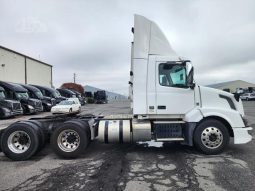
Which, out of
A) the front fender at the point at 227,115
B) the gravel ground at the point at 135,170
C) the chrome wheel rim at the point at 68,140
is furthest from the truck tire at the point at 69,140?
the front fender at the point at 227,115

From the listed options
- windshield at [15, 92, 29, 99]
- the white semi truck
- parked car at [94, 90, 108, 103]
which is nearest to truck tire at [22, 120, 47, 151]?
the white semi truck

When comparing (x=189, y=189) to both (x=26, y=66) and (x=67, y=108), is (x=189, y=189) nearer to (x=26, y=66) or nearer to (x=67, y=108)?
(x=67, y=108)

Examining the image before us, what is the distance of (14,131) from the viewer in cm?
690

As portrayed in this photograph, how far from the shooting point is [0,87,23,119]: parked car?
698 inches

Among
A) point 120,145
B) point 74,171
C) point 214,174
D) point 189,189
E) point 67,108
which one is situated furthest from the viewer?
point 67,108

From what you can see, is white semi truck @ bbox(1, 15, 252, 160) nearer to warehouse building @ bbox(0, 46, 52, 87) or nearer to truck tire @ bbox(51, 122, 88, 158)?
truck tire @ bbox(51, 122, 88, 158)

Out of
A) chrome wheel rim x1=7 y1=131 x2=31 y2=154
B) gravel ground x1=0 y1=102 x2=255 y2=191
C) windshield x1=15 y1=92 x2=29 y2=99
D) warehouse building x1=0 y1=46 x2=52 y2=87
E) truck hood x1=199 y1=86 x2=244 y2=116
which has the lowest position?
gravel ground x1=0 y1=102 x2=255 y2=191

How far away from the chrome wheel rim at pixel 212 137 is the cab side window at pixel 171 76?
1.41 meters

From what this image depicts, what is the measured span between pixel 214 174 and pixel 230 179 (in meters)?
0.39

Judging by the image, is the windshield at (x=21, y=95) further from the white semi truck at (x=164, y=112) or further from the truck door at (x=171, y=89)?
the truck door at (x=171, y=89)

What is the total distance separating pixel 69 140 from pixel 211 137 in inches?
152

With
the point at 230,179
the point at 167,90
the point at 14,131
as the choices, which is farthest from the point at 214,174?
the point at 14,131

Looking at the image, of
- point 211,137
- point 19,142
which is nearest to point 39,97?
point 19,142

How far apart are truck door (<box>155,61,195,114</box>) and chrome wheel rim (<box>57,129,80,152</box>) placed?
2.39 metres
